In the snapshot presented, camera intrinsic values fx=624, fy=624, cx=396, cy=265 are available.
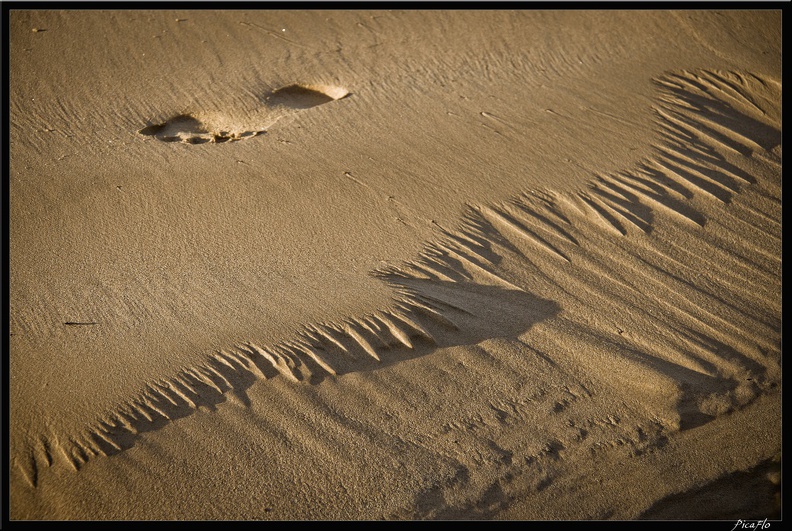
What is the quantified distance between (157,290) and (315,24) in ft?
11.5

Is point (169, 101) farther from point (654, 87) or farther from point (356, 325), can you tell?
point (654, 87)

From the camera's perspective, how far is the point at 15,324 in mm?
3209

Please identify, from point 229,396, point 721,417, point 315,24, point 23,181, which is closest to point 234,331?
point 229,396
